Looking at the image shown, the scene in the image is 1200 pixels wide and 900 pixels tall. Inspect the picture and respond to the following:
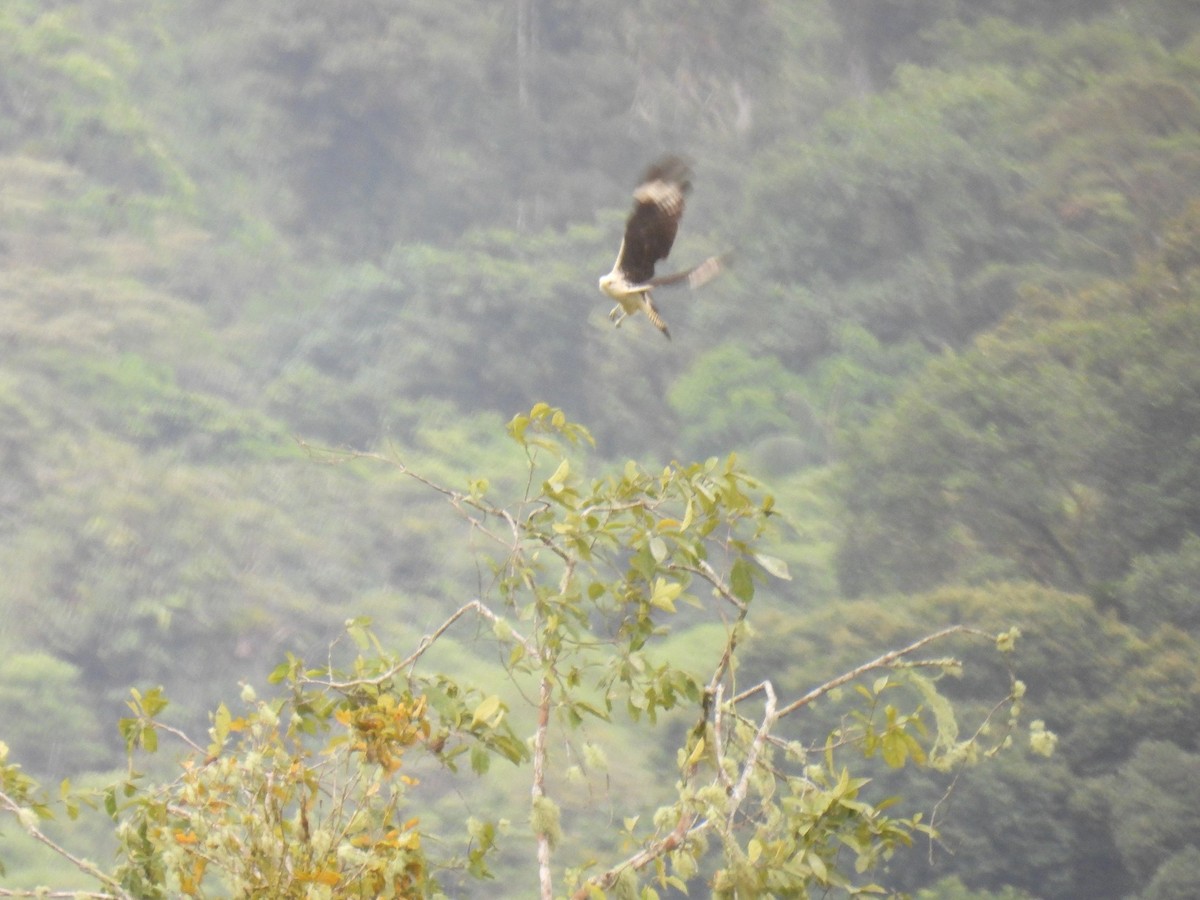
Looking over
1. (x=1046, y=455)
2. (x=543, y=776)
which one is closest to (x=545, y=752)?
(x=543, y=776)

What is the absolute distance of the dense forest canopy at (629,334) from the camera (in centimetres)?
896

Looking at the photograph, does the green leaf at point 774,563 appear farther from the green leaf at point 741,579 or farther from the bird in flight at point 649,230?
the bird in flight at point 649,230

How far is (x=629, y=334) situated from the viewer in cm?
1636

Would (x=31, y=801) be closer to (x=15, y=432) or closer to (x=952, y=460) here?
(x=952, y=460)

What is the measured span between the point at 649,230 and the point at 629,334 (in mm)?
14231

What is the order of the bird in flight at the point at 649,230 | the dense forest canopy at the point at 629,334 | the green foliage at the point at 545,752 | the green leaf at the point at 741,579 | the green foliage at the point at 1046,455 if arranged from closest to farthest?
the green foliage at the point at 545,752, the green leaf at the point at 741,579, the bird in flight at the point at 649,230, the dense forest canopy at the point at 629,334, the green foliage at the point at 1046,455

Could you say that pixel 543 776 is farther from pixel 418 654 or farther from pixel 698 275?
pixel 698 275

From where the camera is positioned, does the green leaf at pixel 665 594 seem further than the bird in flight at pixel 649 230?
Result: No

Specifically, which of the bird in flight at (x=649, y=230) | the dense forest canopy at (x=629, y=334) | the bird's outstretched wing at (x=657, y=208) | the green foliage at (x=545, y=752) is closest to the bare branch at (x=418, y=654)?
the green foliage at (x=545, y=752)

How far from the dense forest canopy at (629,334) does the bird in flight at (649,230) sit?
5.47m

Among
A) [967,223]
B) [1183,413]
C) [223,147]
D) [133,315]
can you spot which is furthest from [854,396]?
[223,147]

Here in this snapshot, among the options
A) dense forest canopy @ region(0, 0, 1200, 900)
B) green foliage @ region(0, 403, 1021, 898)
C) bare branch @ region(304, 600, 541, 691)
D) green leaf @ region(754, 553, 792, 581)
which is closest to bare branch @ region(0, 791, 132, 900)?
green foliage @ region(0, 403, 1021, 898)

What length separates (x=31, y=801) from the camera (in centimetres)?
191

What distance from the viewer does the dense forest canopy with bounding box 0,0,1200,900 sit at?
896cm
